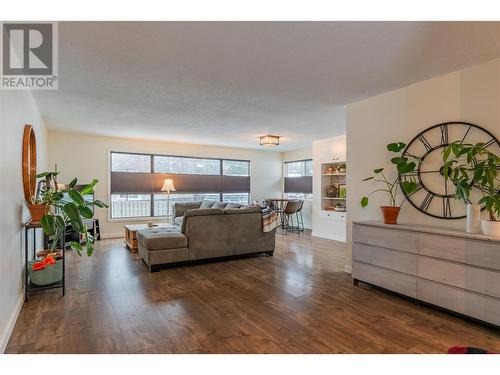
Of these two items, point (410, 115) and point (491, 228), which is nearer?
point (491, 228)

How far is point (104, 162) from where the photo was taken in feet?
21.2

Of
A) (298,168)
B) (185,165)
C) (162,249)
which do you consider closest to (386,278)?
(162,249)

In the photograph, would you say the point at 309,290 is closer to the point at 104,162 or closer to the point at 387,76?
the point at 387,76

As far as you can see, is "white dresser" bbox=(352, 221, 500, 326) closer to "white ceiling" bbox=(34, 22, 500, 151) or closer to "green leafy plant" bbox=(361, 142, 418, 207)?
"green leafy plant" bbox=(361, 142, 418, 207)

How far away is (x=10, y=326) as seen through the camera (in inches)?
88.0

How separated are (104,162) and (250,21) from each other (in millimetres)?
5662

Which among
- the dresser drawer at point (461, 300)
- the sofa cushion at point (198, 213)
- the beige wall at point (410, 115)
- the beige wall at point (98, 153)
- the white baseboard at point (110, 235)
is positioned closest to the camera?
the dresser drawer at point (461, 300)

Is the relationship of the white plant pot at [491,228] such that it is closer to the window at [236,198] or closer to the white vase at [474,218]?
the white vase at [474,218]

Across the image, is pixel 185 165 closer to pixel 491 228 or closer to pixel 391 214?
pixel 391 214

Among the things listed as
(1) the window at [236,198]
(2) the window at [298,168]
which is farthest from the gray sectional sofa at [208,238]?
(2) the window at [298,168]

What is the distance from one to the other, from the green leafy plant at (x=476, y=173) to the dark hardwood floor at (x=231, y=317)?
3.59 feet

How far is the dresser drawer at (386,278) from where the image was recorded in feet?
9.32

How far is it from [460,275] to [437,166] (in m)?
1.16
